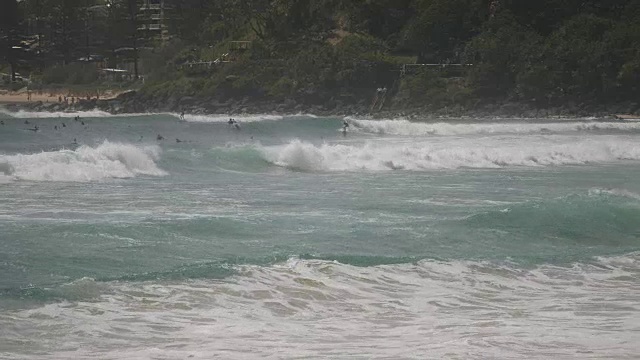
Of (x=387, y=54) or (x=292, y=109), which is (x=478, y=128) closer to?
(x=292, y=109)

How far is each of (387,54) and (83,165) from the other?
7060 centimetres

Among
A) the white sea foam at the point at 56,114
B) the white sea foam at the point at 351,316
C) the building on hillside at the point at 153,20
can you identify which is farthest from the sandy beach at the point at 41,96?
the white sea foam at the point at 351,316

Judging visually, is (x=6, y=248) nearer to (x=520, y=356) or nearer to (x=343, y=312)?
(x=343, y=312)

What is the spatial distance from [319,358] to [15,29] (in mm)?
119840

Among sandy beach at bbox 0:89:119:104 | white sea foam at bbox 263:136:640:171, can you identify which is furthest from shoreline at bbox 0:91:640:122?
white sea foam at bbox 263:136:640:171

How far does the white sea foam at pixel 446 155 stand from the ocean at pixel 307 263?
8.34ft

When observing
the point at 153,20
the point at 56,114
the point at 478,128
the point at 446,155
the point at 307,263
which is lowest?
the point at 56,114

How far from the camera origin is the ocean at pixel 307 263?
42.8 ft

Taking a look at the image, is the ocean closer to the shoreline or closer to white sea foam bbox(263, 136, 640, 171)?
white sea foam bbox(263, 136, 640, 171)

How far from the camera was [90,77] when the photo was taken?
4717 inches

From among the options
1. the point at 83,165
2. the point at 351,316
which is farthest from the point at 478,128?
the point at 351,316

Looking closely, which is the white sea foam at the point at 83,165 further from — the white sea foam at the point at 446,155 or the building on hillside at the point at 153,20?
the building on hillside at the point at 153,20

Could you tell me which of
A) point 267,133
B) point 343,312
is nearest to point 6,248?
point 343,312

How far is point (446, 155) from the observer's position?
40.9 m
